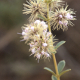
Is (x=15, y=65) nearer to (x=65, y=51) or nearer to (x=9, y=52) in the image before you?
(x=9, y=52)

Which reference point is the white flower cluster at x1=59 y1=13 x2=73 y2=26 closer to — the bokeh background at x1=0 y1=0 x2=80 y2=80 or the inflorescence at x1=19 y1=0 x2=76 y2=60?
the inflorescence at x1=19 y1=0 x2=76 y2=60

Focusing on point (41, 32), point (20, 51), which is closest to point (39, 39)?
point (41, 32)

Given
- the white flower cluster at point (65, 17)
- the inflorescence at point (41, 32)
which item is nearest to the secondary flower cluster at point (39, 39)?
the inflorescence at point (41, 32)

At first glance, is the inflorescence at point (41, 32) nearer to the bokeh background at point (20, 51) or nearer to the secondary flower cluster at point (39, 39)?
the secondary flower cluster at point (39, 39)

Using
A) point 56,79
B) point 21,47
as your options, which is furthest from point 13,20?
point 56,79

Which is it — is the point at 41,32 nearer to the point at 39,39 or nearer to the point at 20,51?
the point at 39,39

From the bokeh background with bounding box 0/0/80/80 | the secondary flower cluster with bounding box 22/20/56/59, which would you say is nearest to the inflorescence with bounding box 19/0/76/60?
the secondary flower cluster with bounding box 22/20/56/59
